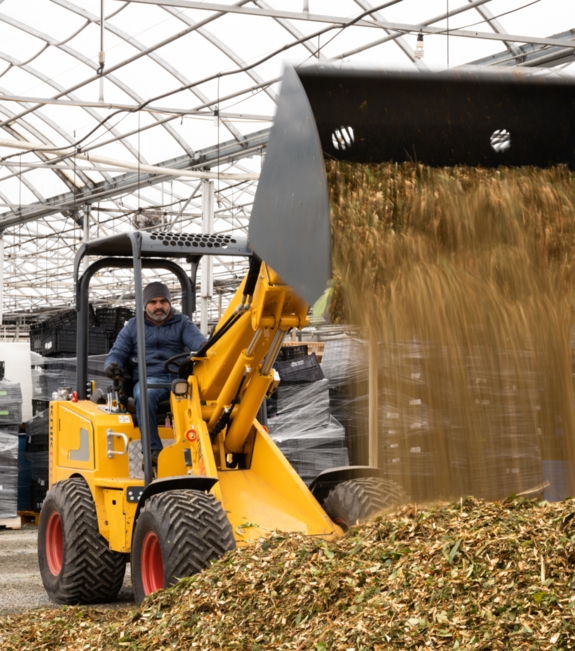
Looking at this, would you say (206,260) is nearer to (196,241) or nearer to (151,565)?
(196,241)

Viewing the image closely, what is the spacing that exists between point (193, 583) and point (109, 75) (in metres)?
10.3

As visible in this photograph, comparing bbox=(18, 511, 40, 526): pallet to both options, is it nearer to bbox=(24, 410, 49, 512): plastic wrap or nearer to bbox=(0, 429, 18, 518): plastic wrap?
bbox=(24, 410, 49, 512): plastic wrap

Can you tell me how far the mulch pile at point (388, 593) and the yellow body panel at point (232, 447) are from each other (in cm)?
70

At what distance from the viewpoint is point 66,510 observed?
5.88m

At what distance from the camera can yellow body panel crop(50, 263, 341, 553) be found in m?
4.80

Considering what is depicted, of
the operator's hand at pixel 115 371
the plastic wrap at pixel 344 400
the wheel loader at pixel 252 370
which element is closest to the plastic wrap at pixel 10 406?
the wheel loader at pixel 252 370

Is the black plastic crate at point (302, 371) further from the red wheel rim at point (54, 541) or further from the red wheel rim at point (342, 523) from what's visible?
the red wheel rim at point (342, 523)

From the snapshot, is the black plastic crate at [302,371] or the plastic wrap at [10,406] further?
the plastic wrap at [10,406]

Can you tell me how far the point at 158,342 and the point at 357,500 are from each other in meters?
1.81

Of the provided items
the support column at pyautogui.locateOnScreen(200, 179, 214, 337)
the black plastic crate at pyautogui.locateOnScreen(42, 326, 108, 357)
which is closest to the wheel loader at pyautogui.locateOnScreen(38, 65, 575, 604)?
the black plastic crate at pyautogui.locateOnScreen(42, 326, 108, 357)

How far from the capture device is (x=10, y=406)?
33.0 feet

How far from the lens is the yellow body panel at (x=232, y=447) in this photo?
4.80 m

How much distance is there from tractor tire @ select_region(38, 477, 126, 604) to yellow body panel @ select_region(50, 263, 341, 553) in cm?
10

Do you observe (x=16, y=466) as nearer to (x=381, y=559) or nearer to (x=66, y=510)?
(x=66, y=510)
